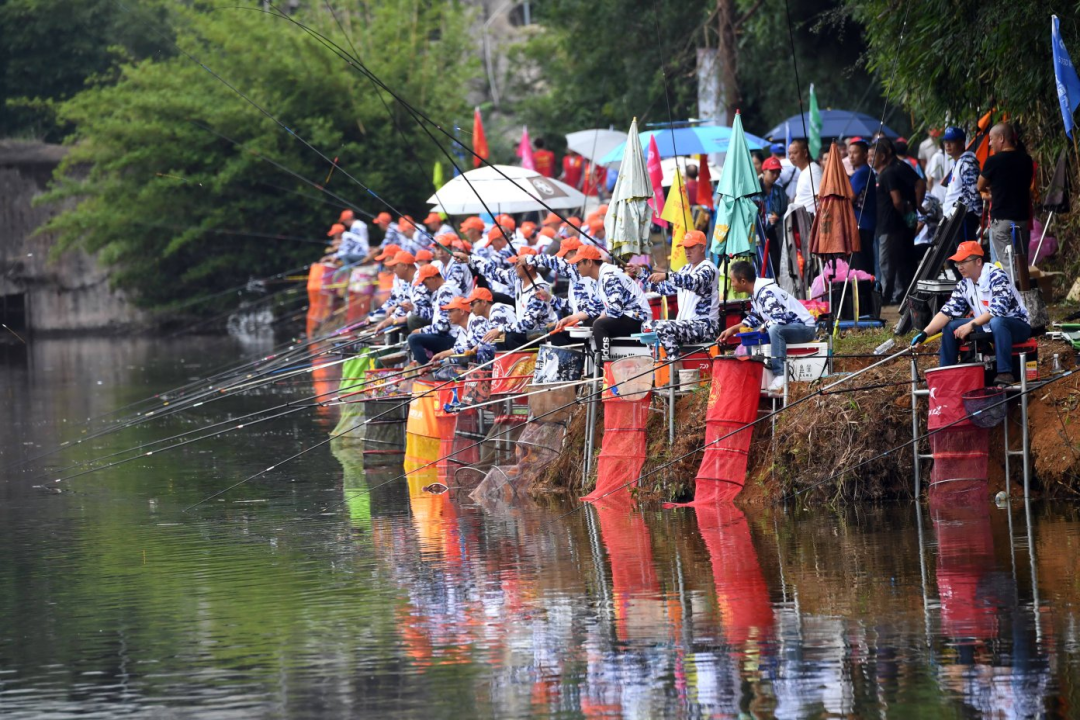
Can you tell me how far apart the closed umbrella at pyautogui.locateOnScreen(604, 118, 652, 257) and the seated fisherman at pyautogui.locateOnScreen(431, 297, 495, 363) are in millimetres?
1459

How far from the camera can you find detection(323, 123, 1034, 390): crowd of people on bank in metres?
13.4

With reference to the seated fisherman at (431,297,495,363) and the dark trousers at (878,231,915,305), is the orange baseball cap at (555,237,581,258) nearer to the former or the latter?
the seated fisherman at (431,297,495,363)

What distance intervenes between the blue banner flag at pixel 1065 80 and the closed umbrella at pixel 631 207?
164 inches

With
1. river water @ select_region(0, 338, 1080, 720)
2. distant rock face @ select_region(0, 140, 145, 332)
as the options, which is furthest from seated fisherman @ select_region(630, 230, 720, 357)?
distant rock face @ select_region(0, 140, 145, 332)

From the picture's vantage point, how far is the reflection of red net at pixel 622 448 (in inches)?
546

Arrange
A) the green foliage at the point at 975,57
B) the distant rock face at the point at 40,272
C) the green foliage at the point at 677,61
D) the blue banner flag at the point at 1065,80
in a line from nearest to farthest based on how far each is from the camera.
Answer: the blue banner flag at the point at 1065,80 < the green foliage at the point at 975,57 < the green foliage at the point at 677,61 < the distant rock face at the point at 40,272

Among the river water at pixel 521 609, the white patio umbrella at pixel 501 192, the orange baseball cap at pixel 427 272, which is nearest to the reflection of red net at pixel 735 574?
the river water at pixel 521 609

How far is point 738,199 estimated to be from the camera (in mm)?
15945

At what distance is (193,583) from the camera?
10758mm

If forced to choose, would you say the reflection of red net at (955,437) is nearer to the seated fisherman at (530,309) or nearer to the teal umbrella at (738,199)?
the teal umbrella at (738,199)

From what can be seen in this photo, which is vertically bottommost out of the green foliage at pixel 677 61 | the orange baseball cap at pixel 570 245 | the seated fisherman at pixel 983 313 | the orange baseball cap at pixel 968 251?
the seated fisherman at pixel 983 313

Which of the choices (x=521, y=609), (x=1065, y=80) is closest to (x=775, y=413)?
(x=1065, y=80)

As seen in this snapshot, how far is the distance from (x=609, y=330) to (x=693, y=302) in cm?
77

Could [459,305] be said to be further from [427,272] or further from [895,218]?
[895,218]
